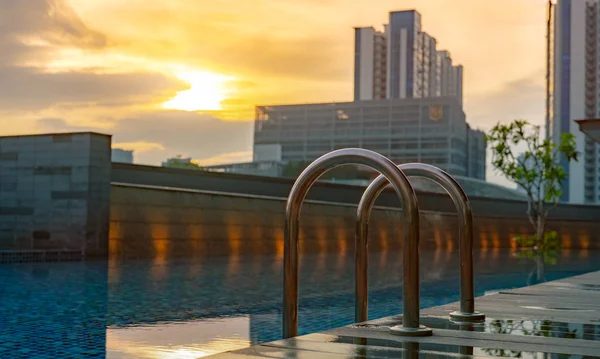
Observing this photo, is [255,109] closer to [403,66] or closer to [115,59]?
[403,66]

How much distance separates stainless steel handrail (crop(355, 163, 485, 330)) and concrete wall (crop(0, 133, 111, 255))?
13486 mm

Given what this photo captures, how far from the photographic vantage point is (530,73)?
461 ft

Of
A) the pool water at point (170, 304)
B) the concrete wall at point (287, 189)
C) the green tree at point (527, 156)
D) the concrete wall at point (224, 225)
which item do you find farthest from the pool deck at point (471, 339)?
the green tree at point (527, 156)

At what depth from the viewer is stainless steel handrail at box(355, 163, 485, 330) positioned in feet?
13.9

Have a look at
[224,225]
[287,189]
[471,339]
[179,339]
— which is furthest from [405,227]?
[287,189]

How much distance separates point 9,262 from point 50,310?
8.78m

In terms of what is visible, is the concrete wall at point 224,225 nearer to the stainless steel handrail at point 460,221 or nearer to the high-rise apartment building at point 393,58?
the stainless steel handrail at point 460,221

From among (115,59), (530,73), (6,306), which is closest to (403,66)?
(530,73)

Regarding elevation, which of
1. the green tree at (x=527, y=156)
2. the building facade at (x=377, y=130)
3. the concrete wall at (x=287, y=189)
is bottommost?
the concrete wall at (x=287, y=189)

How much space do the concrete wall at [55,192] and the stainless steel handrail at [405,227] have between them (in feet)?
45.8

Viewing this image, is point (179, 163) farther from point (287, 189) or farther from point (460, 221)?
point (460, 221)

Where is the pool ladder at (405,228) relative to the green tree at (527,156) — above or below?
below

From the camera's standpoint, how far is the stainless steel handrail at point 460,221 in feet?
13.9

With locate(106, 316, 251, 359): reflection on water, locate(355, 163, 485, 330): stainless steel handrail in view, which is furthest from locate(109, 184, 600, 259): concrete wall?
locate(355, 163, 485, 330): stainless steel handrail
